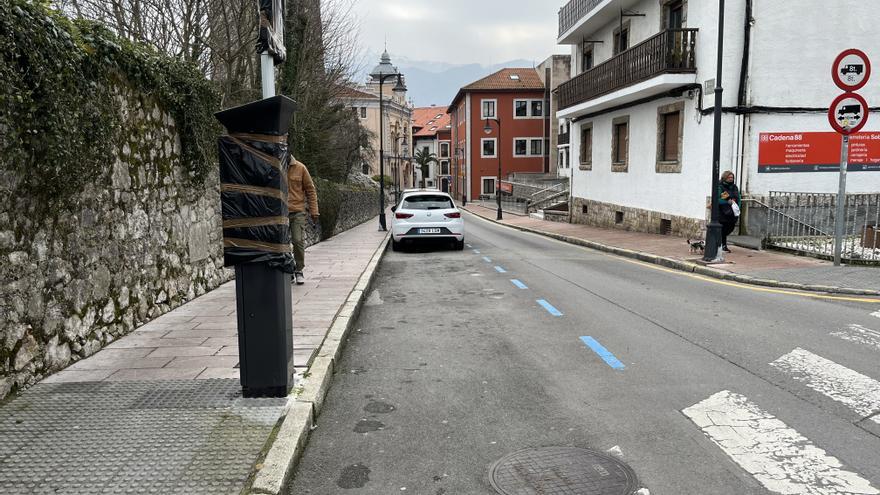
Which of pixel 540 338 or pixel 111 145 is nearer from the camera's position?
pixel 111 145

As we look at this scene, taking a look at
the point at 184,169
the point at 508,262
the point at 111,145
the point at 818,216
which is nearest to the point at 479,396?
the point at 111,145

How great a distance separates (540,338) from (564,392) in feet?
5.55

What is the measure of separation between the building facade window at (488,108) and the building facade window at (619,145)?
130ft

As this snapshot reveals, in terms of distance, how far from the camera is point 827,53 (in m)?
15.1

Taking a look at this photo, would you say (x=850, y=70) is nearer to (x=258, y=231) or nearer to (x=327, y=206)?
(x=258, y=231)

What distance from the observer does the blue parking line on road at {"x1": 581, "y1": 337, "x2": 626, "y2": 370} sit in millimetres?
5387

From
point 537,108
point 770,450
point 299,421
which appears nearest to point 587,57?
point 770,450

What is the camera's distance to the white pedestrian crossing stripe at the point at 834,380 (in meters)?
4.36

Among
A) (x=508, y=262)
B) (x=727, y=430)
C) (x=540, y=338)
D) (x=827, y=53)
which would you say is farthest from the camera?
(x=827, y=53)

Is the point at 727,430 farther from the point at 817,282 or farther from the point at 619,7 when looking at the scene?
the point at 619,7

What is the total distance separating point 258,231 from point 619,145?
20745 millimetres

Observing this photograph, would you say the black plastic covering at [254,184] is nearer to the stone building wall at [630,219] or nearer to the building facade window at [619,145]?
the stone building wall at [630,219]

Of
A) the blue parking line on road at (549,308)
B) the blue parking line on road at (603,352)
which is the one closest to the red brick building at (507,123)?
the blue parking line on road at (549,308)

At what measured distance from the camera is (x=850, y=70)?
10.2 metres
